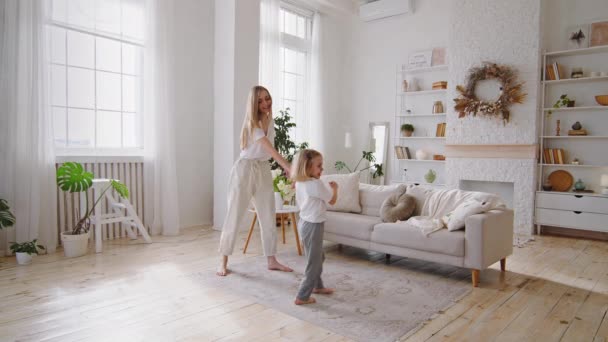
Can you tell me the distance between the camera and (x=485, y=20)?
5.63 metres

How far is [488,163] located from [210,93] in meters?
3.93

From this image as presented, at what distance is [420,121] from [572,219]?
262 cm

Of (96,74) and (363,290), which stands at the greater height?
(96,74)

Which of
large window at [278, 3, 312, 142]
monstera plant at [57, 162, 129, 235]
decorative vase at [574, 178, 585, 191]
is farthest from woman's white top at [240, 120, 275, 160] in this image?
decorative vase at [574, 178, 585, 191]

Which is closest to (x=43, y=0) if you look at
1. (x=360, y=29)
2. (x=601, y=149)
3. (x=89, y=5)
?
(x=89, y=5)

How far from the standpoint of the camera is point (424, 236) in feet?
11.1

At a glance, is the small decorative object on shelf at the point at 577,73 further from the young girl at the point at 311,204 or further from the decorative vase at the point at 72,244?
the decorative vase at the point at 72,244

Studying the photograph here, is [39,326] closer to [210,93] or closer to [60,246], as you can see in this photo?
[60,246]

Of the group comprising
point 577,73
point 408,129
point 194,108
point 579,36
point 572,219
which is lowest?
point 572,219

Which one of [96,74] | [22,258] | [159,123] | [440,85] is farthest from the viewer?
[440,85]

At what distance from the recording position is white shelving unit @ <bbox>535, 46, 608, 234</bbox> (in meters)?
5.00

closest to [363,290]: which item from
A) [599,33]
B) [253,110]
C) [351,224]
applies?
[351,224]

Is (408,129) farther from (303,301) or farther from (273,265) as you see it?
(303,301)

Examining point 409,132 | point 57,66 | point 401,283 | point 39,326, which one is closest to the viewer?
point 39,326
